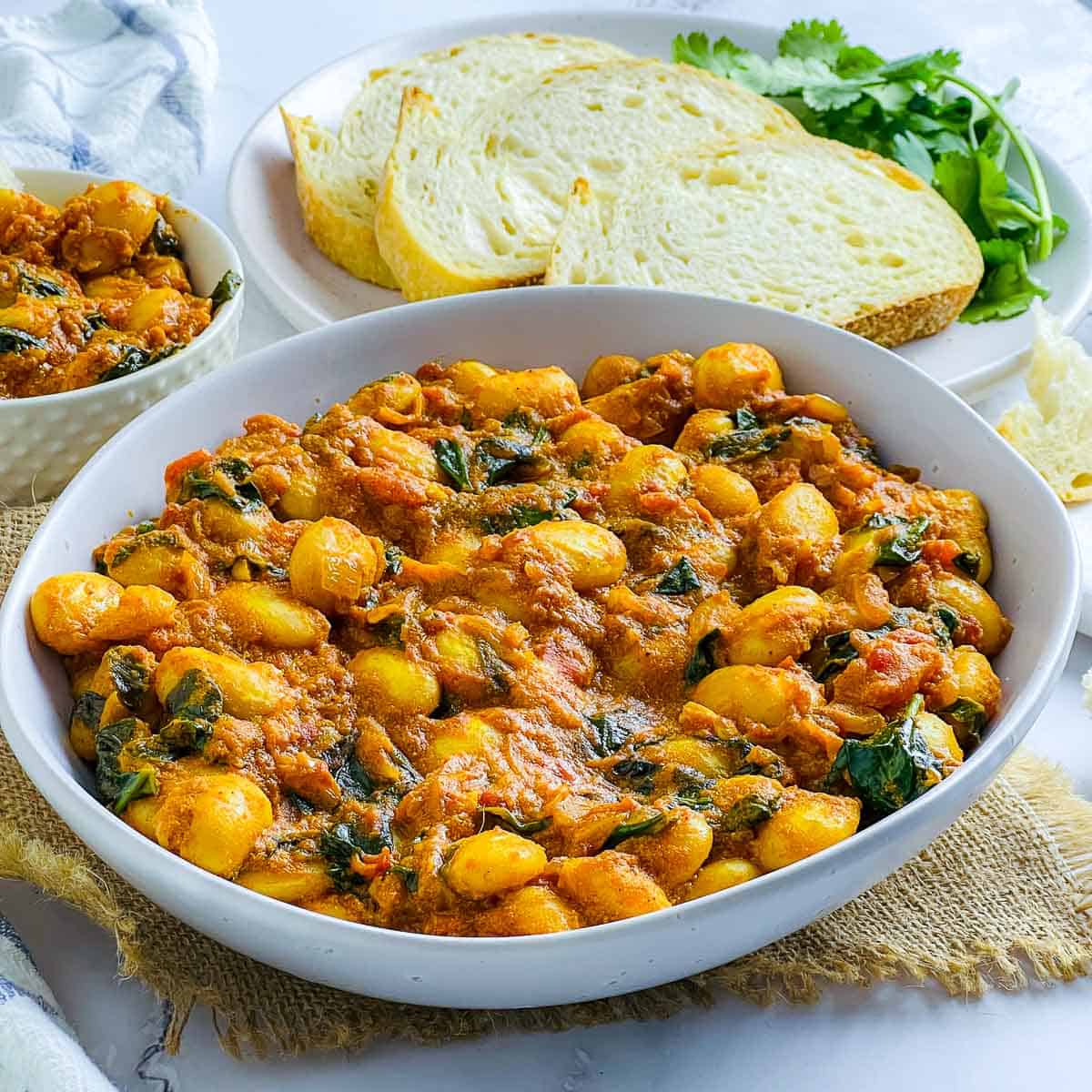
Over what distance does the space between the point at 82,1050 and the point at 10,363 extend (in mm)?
1583

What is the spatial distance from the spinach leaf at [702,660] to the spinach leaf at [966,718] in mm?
393

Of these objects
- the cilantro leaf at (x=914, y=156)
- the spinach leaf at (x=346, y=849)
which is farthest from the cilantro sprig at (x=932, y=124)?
the spinach leaf at (x=346, y=849)

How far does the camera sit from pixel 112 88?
475 centimetres

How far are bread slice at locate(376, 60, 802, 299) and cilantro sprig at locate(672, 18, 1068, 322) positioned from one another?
7.8 inches

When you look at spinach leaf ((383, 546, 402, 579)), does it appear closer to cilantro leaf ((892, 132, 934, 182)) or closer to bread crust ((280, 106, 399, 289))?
bread crust ((280, 106, 399, 289))

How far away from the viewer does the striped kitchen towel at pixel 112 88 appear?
4527 mm

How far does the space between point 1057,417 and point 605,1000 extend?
1.92 metres

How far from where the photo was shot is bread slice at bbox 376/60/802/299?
4035 millimetres

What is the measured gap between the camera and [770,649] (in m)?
2.47

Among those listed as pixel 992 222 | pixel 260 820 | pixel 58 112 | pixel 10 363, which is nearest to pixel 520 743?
pixel 260 820

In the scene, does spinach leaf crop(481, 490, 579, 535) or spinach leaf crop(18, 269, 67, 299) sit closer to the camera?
spinach leaf crop(481, 490, 579, 535)

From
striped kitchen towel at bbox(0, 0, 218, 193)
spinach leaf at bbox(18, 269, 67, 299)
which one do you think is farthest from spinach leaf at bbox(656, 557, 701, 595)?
striped kitchen towel at bbox(0, 0, 218, 193)

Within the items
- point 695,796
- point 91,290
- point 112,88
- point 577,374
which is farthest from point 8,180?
point 695,796

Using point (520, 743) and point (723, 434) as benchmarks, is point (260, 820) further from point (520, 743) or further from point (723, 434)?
point (723, 434)
